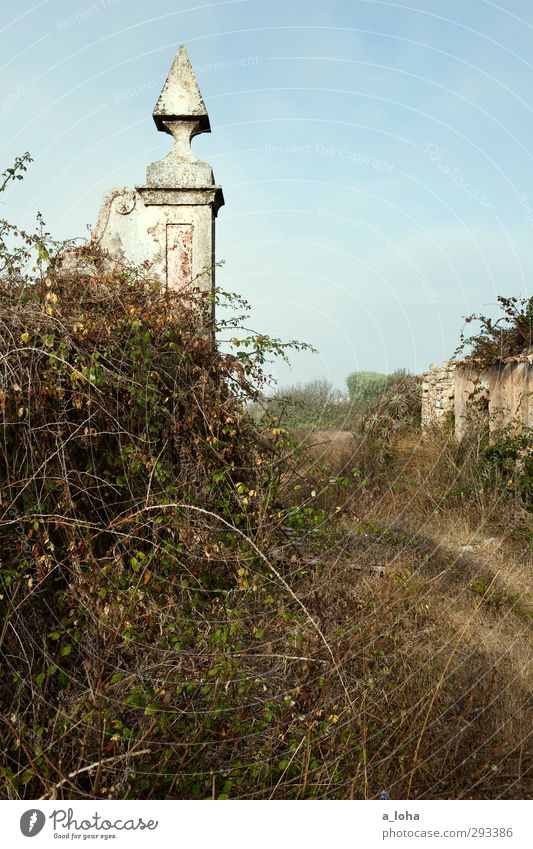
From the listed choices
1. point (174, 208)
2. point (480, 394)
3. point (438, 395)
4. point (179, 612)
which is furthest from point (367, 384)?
point (179, 612)

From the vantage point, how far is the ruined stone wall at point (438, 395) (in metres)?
12.0

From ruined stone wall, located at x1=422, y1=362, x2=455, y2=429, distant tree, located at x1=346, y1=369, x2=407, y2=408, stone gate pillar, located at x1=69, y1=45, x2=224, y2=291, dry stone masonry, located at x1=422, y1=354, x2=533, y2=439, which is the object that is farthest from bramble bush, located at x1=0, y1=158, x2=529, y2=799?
distant tree, located at x1=346, y1=369, x2=407, y2=408

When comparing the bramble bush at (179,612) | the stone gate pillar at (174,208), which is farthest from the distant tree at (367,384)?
the bramble bush at (179,612)

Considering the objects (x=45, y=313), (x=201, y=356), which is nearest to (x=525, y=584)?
(x=201, y=356)

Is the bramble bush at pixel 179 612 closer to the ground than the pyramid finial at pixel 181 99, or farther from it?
closer to the ground

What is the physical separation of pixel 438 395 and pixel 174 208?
24.9 feet

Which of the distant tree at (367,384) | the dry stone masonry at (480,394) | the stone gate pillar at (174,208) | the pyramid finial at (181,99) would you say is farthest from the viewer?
the distant tree at (367,384)

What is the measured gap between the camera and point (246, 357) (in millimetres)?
4656

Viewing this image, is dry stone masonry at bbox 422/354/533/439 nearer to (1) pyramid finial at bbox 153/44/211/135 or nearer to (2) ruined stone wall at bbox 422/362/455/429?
(2) ruined stone wall at bbox 422/362/455/429

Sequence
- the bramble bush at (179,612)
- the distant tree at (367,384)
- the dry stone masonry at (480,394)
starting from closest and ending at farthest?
the bramble bush at (179,612) → the dry stone masonry at (480,394) → the distant tree at (367,384)

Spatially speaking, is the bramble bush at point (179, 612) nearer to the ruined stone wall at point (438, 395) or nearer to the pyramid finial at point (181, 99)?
the pyramid finial at point (181, 99)

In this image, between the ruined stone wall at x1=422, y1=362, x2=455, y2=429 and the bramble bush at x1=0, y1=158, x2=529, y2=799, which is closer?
the bramble bush at x1=0, y1=158, x2=529, y2=799

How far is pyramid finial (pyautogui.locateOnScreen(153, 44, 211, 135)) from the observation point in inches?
243
